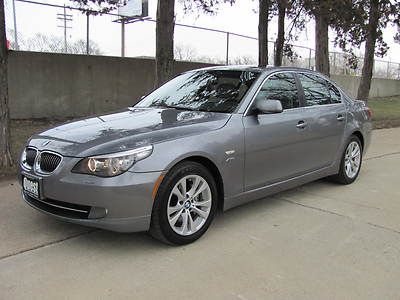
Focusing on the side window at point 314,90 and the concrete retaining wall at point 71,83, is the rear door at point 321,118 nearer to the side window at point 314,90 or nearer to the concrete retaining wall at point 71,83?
the side window at point 314,90

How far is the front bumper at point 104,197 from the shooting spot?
373cm

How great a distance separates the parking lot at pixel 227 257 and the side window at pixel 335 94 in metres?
1.56

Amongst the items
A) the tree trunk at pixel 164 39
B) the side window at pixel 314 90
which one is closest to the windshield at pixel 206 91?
the side window at pixel 314 90

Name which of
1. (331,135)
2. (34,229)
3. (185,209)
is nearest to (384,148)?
(331,135)

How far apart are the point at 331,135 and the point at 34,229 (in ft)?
12.1

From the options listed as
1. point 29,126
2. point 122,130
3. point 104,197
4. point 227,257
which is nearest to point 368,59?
point 29,126

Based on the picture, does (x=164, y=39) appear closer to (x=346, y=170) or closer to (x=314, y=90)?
(x=314, y=90)

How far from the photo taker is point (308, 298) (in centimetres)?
328

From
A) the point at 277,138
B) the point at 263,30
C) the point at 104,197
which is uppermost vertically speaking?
the point at 263,30

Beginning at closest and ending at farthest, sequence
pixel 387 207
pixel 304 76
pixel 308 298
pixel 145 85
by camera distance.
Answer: pixel 308 298, pixel 387 207, pixel 304 76, pixel 145 85

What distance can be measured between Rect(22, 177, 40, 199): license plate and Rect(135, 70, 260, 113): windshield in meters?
1.73

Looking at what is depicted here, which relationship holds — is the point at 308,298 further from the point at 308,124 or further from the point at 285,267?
the point at 308,124

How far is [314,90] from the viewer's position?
19.5 feet

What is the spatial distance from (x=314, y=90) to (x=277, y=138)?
1.30m
